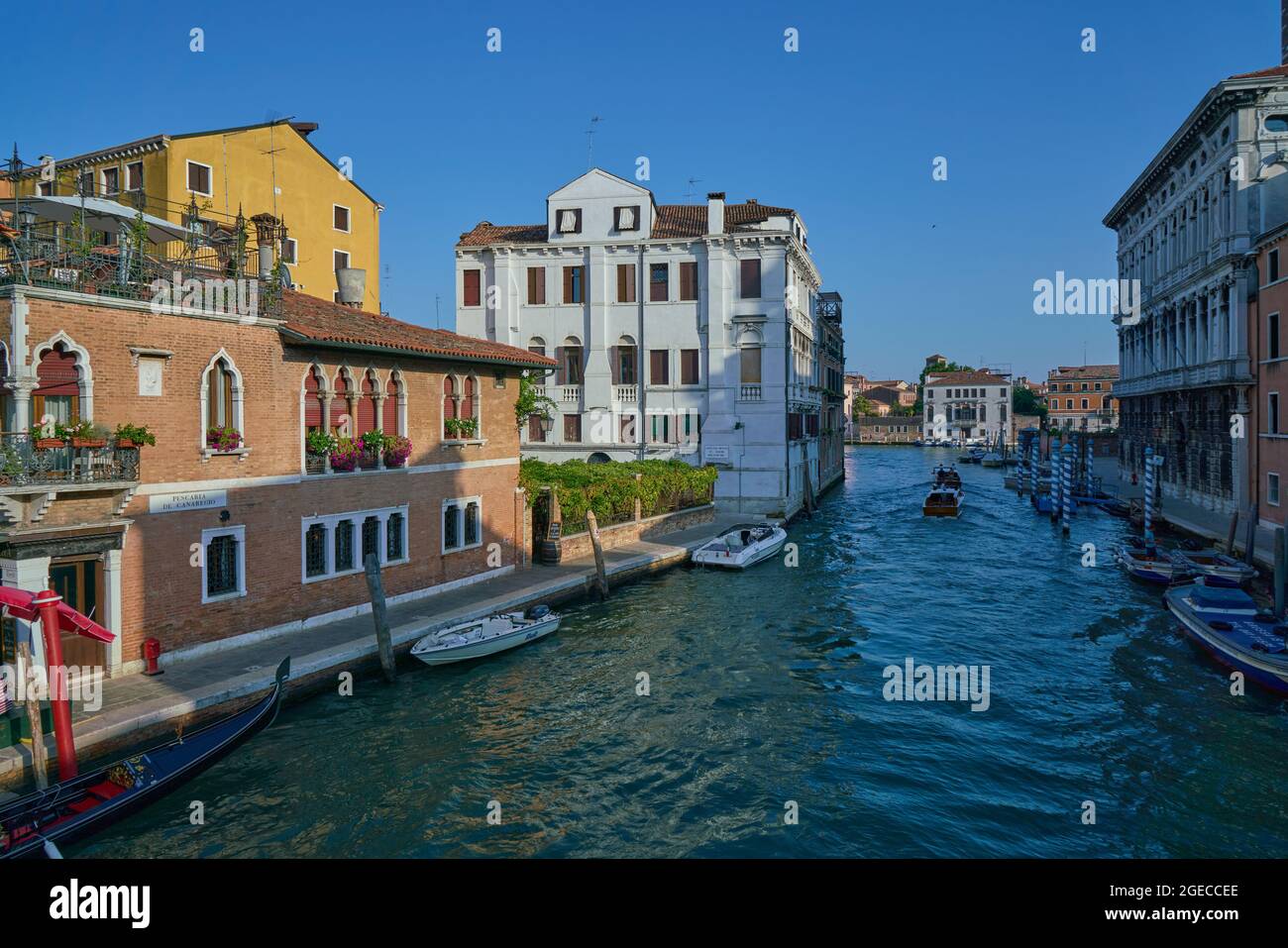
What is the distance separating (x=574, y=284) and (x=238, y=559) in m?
26.8

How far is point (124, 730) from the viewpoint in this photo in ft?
38.2

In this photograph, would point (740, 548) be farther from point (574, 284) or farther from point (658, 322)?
point (574, 284)

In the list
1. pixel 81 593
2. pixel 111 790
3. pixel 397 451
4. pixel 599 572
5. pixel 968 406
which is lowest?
pixel 111 790

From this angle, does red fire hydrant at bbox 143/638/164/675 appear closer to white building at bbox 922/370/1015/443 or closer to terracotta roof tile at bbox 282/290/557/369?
terracotta roof tile at bbox 282/290/557/369

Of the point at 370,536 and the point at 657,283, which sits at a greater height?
the point at 657,283

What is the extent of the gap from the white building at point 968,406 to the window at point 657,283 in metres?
98.6

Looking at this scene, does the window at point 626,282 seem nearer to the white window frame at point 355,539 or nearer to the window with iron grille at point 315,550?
the white window frame at point 355,539

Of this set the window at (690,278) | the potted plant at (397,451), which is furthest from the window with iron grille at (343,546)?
the window at (690,278)

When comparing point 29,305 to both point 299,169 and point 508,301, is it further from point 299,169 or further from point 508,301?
point 508,301

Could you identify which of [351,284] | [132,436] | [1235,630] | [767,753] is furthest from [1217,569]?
[132,436]

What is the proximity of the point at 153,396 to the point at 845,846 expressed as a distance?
12608 millimetres

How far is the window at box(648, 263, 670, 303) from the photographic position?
127ft

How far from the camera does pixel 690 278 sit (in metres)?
38.4

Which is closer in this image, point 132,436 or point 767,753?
point 767,753
